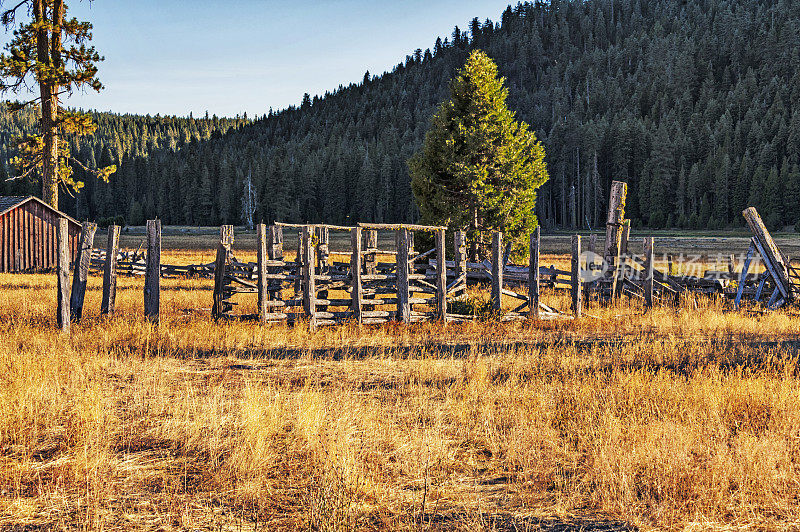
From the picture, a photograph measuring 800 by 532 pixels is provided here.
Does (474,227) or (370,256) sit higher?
(474,227)

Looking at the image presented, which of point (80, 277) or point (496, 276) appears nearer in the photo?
point (80, 277)

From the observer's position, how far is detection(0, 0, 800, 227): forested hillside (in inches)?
3438

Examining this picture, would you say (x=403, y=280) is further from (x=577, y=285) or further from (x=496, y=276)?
(x=577, y=285)

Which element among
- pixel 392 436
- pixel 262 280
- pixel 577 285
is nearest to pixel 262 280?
pixel 262 280

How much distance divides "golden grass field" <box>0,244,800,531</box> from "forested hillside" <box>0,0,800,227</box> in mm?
75592

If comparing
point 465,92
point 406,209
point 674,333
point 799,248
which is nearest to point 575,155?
point 406,209

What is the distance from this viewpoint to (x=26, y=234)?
1179 inches

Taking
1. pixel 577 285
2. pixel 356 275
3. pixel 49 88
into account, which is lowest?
pixel 577 285

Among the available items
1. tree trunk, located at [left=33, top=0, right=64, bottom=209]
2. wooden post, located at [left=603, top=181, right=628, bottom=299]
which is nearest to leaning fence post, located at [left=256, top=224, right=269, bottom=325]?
wooden post, located at [left=603, top=181, right=628, bottom=299]

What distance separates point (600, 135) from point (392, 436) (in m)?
105

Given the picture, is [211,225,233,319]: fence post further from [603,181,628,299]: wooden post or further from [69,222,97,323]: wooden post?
[603,181,628,299]: wooden post

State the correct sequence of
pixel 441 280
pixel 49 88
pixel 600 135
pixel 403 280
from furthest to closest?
pixel 600 135 → pixel 49 88 → pixel 441 280 → pixel 403 280

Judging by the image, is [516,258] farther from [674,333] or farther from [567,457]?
[567,457]

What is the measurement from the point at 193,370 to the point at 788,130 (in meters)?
106
